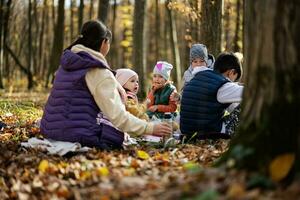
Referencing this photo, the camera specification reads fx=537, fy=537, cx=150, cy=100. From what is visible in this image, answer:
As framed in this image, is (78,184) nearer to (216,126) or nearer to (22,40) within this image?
(216,126)

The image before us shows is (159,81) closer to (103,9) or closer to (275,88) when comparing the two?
(275,88)

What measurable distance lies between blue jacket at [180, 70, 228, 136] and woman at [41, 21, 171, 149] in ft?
4.06

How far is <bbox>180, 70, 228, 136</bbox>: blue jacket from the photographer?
21.0ft

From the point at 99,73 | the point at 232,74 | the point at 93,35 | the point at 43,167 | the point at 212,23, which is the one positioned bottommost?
the point at 43,167

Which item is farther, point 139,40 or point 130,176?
point 139,40

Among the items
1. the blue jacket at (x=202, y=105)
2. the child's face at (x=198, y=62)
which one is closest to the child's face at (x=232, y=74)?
the blue jacket at (x=202, y=105)

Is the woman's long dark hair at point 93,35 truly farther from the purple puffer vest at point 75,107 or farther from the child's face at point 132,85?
the child's face at point 132,85

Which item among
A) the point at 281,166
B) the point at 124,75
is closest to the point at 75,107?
the point at 124,75

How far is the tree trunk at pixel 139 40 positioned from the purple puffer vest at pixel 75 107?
33.7 feet

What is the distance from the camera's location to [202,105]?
21.4 feet

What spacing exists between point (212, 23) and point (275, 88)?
748 centimetres

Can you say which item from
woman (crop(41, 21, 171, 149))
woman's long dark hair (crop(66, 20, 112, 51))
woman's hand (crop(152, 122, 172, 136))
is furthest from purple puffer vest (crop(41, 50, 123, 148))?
woman's hand (crop(152, 122, 172, 136))

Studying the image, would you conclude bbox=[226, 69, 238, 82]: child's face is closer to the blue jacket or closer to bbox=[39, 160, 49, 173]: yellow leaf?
the blue jacket

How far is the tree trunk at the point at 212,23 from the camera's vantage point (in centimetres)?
1055
